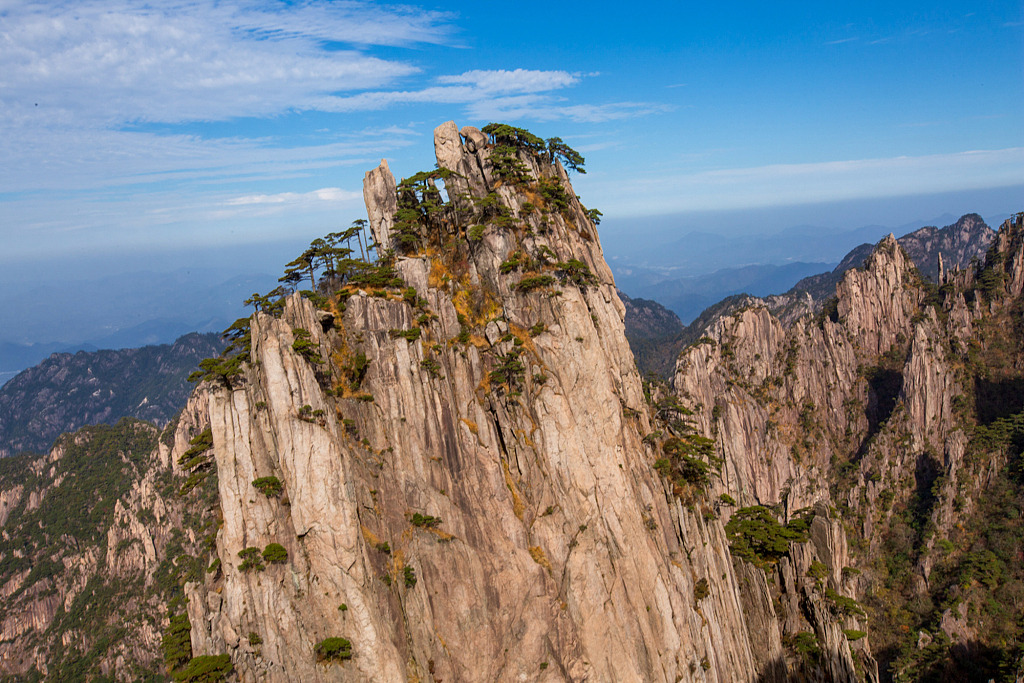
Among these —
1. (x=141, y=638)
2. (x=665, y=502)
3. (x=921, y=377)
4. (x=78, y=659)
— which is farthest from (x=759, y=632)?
A: (x=78, y=659)

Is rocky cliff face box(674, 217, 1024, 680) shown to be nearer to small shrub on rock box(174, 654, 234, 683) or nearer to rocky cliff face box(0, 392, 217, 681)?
small shrub on rock box(174, 654, 234, 683)

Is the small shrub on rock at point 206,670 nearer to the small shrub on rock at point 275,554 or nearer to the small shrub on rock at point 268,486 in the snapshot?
the small shrub on rock at point 275,554

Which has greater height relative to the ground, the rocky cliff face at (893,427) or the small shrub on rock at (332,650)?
the small shrub on rock at (332,650)

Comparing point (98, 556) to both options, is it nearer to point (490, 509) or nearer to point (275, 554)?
point (275, 554)

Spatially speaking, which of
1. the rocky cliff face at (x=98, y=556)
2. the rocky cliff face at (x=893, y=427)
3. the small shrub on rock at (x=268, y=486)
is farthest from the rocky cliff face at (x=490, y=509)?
the rocky cliff face at (x=98, y=556)

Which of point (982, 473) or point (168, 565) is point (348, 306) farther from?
point (982, 473)

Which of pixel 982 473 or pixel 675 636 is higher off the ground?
pixel 675 636

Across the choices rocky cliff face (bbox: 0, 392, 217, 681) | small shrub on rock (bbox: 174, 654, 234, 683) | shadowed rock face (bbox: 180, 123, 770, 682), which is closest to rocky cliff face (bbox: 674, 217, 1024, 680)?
shadowed rock face (bbox: 180, 123, 770, 682)

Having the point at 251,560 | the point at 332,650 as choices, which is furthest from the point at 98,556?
the point at 332,650

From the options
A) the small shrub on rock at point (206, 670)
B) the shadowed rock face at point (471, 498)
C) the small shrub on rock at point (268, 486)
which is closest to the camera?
the small shrub on rock at point (206, 670)
